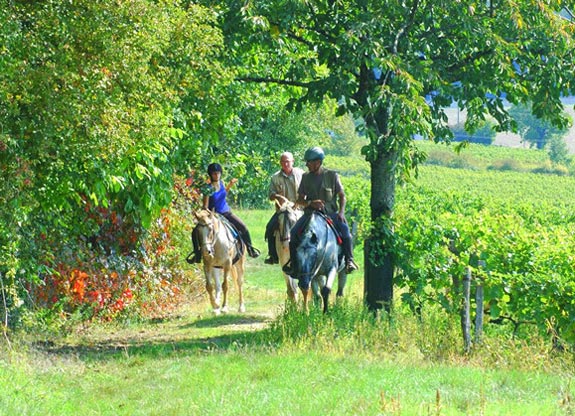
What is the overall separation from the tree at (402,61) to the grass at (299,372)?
7.55 feet

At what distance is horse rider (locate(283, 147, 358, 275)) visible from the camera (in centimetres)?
1761

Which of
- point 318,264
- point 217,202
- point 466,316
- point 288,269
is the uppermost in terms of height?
point 217,202

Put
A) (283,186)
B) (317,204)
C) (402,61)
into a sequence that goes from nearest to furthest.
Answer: (402,61), (317,204), (283,186)

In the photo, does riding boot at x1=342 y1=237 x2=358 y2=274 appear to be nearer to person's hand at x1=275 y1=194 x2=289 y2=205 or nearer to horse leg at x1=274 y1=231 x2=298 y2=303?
horse leg at x1=274 y1=231 x2=298 y2=303

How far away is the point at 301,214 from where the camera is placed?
19062mm

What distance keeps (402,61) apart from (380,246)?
3173 mm

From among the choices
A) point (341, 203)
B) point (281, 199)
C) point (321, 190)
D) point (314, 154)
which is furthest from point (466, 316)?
point (281, 199)

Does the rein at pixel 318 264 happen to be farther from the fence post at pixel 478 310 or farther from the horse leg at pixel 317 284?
the fence post at pixel 478 310

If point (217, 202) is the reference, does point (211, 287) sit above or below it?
below

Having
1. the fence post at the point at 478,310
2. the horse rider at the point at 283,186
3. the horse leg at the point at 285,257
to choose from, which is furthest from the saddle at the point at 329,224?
the fence post at the point at 478,310

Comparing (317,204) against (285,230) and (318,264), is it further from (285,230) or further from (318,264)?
(285,230)

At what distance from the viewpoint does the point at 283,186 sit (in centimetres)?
1931

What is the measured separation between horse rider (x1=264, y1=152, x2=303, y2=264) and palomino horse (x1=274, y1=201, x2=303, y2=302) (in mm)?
112

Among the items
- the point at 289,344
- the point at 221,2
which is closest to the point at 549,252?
the point at 289,344
